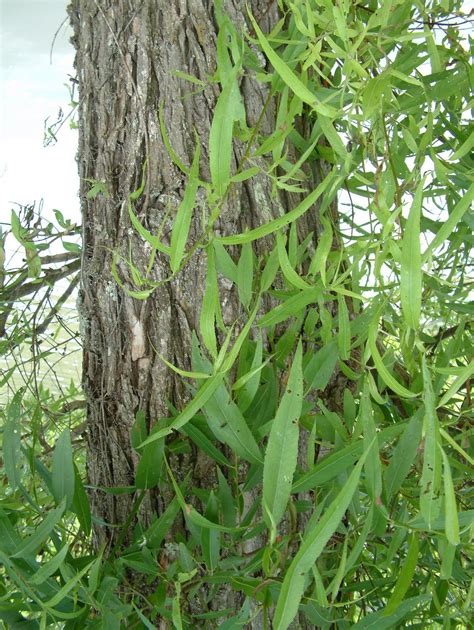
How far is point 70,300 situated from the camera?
99 cm

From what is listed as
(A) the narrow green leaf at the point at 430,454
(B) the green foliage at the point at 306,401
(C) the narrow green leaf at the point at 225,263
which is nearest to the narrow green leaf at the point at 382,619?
(B) the green foliage at the point at 306,401

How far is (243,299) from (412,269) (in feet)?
0.60

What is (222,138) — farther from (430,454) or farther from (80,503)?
(80,503)

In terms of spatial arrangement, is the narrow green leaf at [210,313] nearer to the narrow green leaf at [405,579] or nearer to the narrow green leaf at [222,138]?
the narrow green leaf at [222,138]

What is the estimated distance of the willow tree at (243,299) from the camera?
45cm

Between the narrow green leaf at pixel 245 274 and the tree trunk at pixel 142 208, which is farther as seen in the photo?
the tree trunk at pixel 142 208

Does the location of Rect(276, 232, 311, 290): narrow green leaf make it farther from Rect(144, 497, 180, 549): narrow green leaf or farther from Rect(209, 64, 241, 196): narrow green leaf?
Rect(144, 497, 180, 549): narrow green leaf

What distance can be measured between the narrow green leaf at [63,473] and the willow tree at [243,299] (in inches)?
2.1

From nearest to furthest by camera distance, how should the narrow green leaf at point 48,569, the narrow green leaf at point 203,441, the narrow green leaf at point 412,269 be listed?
the narrow green leaf at point 412,269 → the narrow green leaf at point 48,569 → the narrow green leaf at point 203,441

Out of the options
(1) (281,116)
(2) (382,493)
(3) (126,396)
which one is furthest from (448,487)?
(3) (126,396)

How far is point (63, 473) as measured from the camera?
0.50m

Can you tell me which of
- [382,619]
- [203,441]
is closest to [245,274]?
[203,441]

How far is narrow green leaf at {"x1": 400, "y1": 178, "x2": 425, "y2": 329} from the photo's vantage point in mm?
306

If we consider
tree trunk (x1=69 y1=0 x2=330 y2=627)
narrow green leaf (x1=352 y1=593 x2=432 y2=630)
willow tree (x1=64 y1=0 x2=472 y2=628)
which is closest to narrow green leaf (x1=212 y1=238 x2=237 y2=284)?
willow tree (x1=64 y1=0 x2=472 y2=628)
